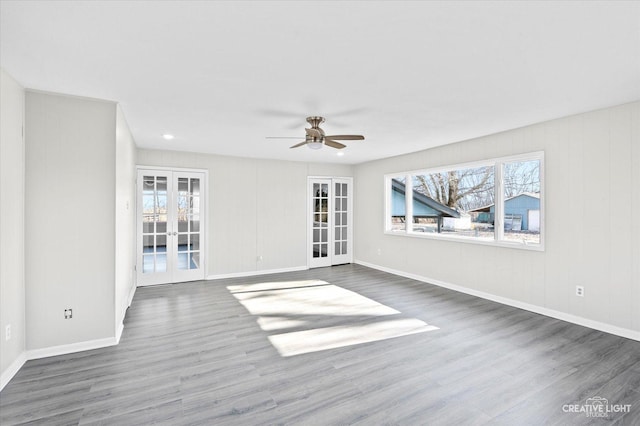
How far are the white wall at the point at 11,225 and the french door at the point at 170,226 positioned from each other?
2815mm

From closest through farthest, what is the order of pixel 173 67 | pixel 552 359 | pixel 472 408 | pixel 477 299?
pixel 472 408 < pixel 173 67 < pixel 552 359 < pixel 477 299

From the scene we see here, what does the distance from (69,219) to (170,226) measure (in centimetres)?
276

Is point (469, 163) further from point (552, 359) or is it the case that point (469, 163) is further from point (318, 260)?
point (318, 260)

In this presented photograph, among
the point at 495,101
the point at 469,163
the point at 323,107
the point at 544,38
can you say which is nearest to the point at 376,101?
the point at 323,107

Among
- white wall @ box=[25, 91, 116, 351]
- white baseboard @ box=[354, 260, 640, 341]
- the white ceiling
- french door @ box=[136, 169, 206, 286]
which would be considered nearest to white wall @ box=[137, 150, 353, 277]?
french door @ box=[136, 169, 206, 286]

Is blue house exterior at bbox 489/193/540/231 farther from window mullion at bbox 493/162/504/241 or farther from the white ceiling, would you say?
the white ceiling

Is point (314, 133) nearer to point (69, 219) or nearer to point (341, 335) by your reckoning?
point (341, 335)

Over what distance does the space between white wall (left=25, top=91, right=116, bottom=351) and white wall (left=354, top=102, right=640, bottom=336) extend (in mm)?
4968

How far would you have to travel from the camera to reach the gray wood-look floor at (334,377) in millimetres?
2115

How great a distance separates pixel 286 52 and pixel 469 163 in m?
3.88

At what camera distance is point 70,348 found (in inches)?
118

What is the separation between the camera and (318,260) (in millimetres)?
7355

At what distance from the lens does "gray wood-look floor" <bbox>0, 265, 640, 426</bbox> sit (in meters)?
2.12


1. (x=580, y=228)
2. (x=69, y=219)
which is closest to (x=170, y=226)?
(x=69, y=219)
